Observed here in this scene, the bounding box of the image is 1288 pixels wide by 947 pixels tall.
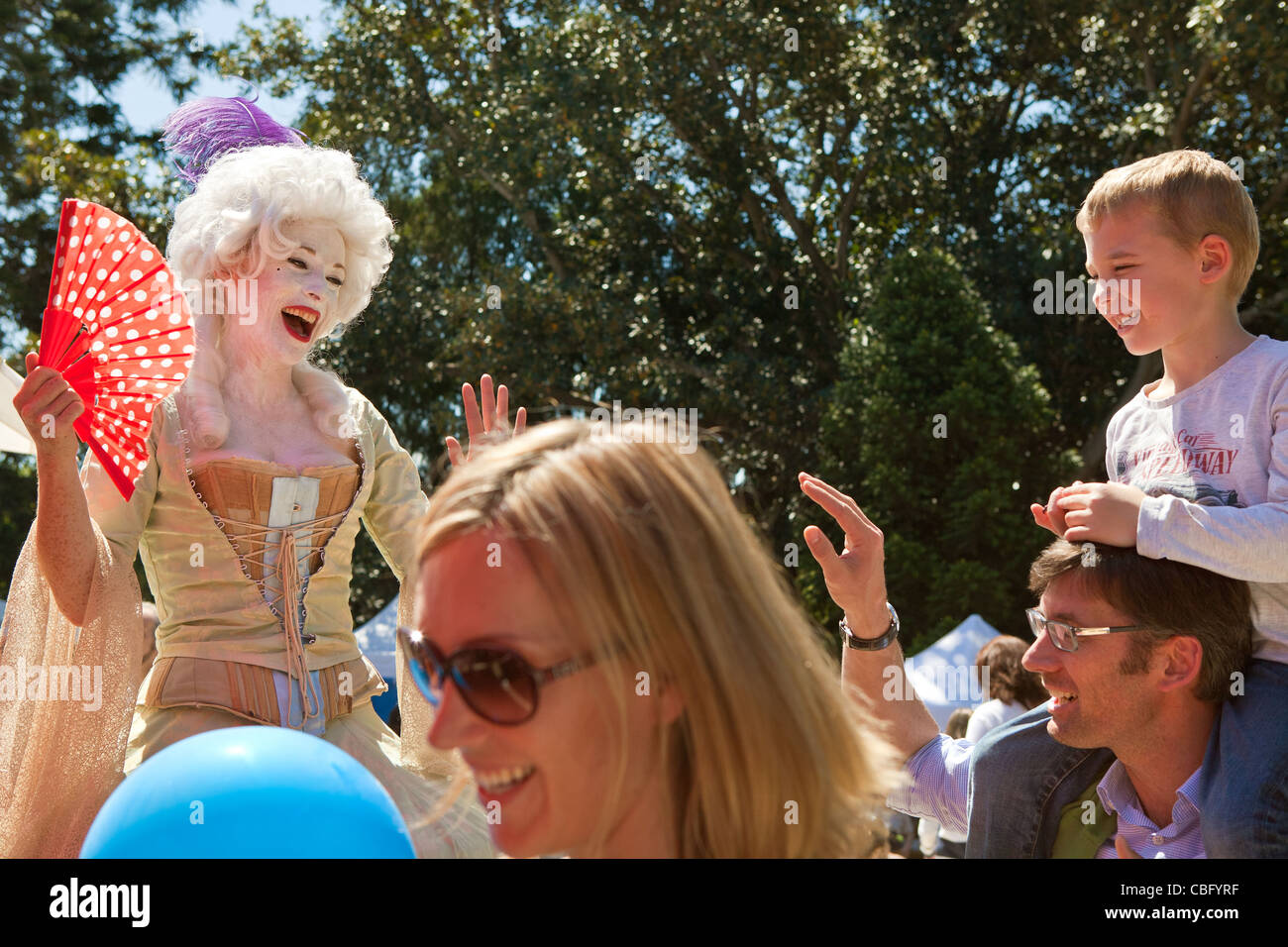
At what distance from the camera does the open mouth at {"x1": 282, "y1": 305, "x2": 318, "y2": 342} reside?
3062mm

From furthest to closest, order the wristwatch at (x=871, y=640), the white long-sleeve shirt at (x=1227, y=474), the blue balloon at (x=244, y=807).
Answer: the wristwatch at (x=871, y=640) < the white long-sleeve shirt at (x=1227, y=474) < the blue balloon at (x=244, y=807)

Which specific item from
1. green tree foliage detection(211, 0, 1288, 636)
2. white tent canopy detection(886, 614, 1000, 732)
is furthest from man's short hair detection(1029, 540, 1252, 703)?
green tree foliage detection(211, 0, 1288, 636)

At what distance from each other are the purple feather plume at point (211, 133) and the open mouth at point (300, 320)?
521 millimetres

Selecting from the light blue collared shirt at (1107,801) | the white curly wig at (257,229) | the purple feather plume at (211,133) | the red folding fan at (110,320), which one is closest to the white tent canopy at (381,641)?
the purple feather plume at (211,133)

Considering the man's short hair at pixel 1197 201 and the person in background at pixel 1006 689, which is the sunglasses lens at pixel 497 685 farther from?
the person in background at pixel 1006 689

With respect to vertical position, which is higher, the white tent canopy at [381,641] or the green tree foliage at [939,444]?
the green tree foliage at [939,444]

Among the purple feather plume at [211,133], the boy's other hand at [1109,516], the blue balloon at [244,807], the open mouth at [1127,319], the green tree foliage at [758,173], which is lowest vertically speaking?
the blue balloon at [244,807]

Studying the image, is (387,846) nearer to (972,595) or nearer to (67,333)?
(67,333)

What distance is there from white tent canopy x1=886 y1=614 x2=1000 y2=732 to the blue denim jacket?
5729 millimetres

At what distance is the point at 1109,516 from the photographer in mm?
2227

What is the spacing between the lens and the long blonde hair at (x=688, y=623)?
1.36 metres

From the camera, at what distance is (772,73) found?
45.0 feet

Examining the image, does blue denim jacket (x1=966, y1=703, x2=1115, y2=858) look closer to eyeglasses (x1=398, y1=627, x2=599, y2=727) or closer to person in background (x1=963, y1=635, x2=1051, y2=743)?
eyeglasses (x1=398, y1=627, x2=599, y2=727)
